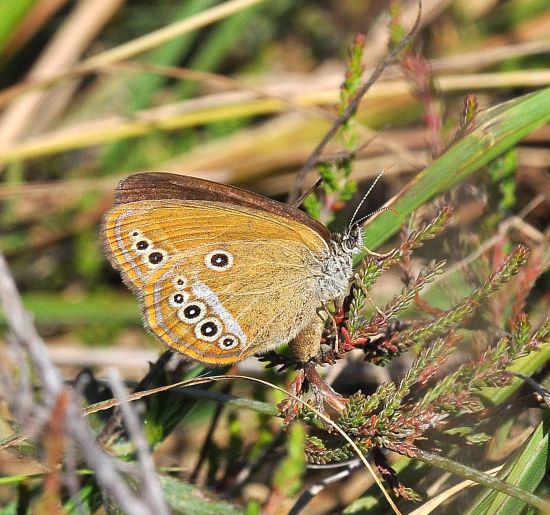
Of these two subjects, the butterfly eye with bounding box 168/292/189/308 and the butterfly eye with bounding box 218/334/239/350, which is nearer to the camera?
the butterfly eye with bounding box 218/334/239/350

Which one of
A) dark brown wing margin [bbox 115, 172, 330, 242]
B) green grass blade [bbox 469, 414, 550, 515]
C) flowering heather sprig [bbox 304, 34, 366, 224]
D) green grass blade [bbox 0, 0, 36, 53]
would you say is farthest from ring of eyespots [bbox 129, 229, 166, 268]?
green grass blade [bbox 0, 0, 36, 53]

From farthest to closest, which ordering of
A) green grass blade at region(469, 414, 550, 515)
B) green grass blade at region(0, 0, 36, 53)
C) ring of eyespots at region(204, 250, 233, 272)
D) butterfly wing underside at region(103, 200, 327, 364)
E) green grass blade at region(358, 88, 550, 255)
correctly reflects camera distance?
green grass blade at region(0, 0, 36, 53), ring of eyespots at region(204, 250, 233, 272), butterfly wing underside at region(103, 200, 327, 364), green grass blade at region(358, 88, 550, 255), green grass blade at region(469, 414, 550, 515)

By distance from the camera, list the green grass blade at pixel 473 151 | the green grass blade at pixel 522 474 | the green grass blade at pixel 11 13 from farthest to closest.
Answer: the green grass blade at pixel 11 13
the green grass blade at pixel 473 151
the green grass blade at pixel 522 474

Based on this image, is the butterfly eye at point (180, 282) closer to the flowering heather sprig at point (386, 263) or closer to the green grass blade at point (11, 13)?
the flowering heather sprig at point (386, 263)

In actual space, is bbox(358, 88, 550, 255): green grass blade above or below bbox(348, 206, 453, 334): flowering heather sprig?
above

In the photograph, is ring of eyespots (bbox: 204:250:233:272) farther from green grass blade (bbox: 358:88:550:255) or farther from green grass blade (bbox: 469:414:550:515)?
green grass blade (bbox: 469:414:550:515)

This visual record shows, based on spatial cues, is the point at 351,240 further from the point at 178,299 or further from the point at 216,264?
the point at 178,299

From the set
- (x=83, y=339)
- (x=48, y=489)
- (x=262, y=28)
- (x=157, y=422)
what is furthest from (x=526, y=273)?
(x=262, y=28)

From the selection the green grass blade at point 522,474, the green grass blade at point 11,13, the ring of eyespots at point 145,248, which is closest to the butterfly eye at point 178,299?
the ring of eyespots at point 145,248
